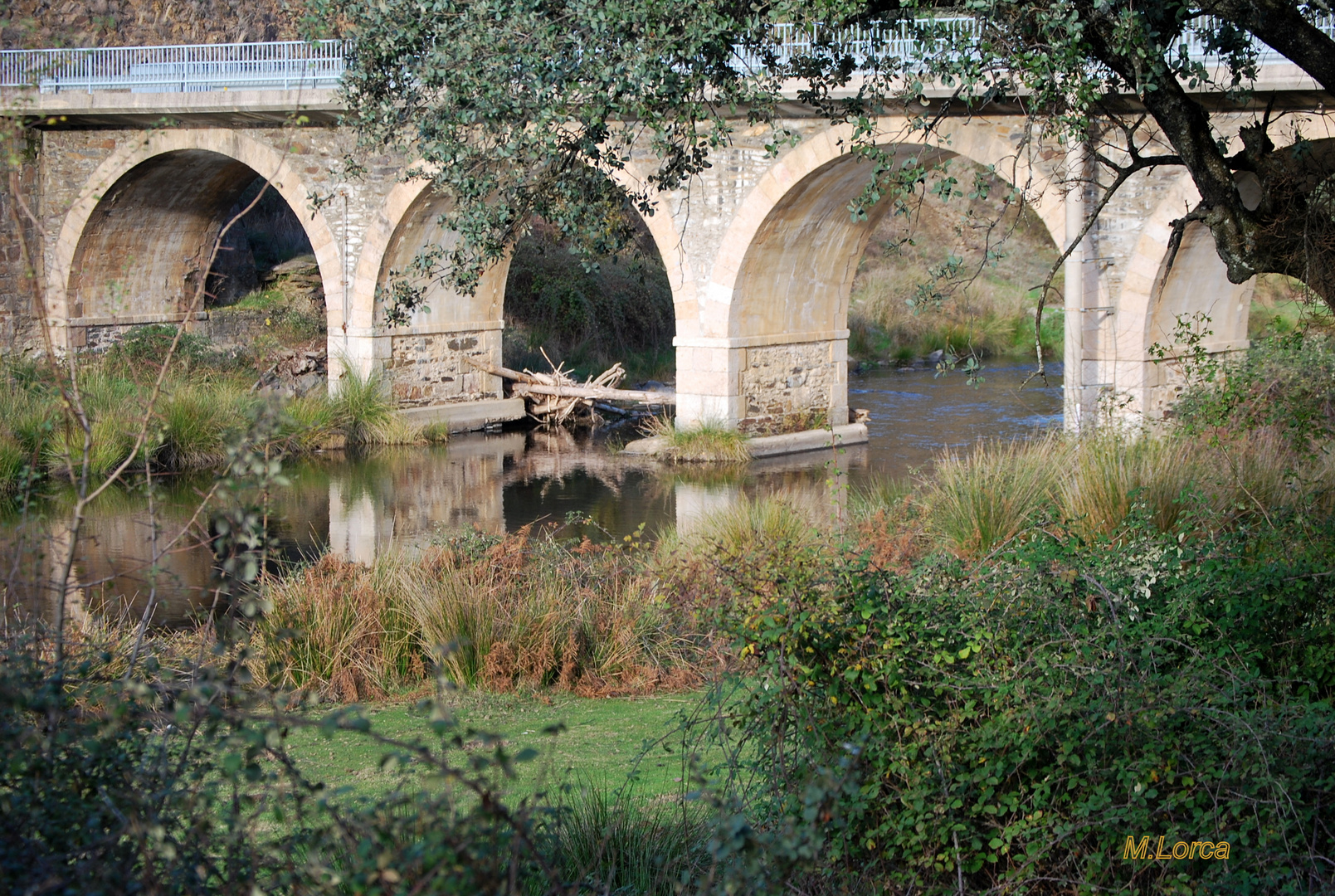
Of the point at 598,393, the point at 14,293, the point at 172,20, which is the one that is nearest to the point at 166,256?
the point at 14,293

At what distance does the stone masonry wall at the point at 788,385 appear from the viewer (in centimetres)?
1502

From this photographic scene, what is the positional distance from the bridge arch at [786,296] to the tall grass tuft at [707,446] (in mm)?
207

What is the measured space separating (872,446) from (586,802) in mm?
11568

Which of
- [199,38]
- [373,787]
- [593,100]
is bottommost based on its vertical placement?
[373,787]

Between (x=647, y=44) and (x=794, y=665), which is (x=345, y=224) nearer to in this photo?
(x=647, y=44)

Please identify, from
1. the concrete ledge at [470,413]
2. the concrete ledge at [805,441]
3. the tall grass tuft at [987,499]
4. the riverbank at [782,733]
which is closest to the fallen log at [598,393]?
the concrete ledge at [470,413]

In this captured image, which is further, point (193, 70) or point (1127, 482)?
point (193, 70)

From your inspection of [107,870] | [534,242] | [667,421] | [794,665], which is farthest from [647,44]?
[534,242]

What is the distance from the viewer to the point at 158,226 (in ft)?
62.6

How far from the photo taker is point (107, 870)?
6.73 feet

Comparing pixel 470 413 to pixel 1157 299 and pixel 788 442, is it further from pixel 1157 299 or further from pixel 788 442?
pixel 1157 299

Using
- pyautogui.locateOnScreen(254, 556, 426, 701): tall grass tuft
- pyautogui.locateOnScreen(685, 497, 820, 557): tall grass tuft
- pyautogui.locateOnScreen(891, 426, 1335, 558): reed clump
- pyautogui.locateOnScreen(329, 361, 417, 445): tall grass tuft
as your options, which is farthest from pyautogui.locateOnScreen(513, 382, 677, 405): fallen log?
Answer: pyautogui.locateOnScreen(254, 556, 426, 701): tall grass tuft

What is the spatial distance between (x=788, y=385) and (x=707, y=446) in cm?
165

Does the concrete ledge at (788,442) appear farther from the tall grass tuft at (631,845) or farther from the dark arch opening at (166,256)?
the tall grass tuft at (631,845)
